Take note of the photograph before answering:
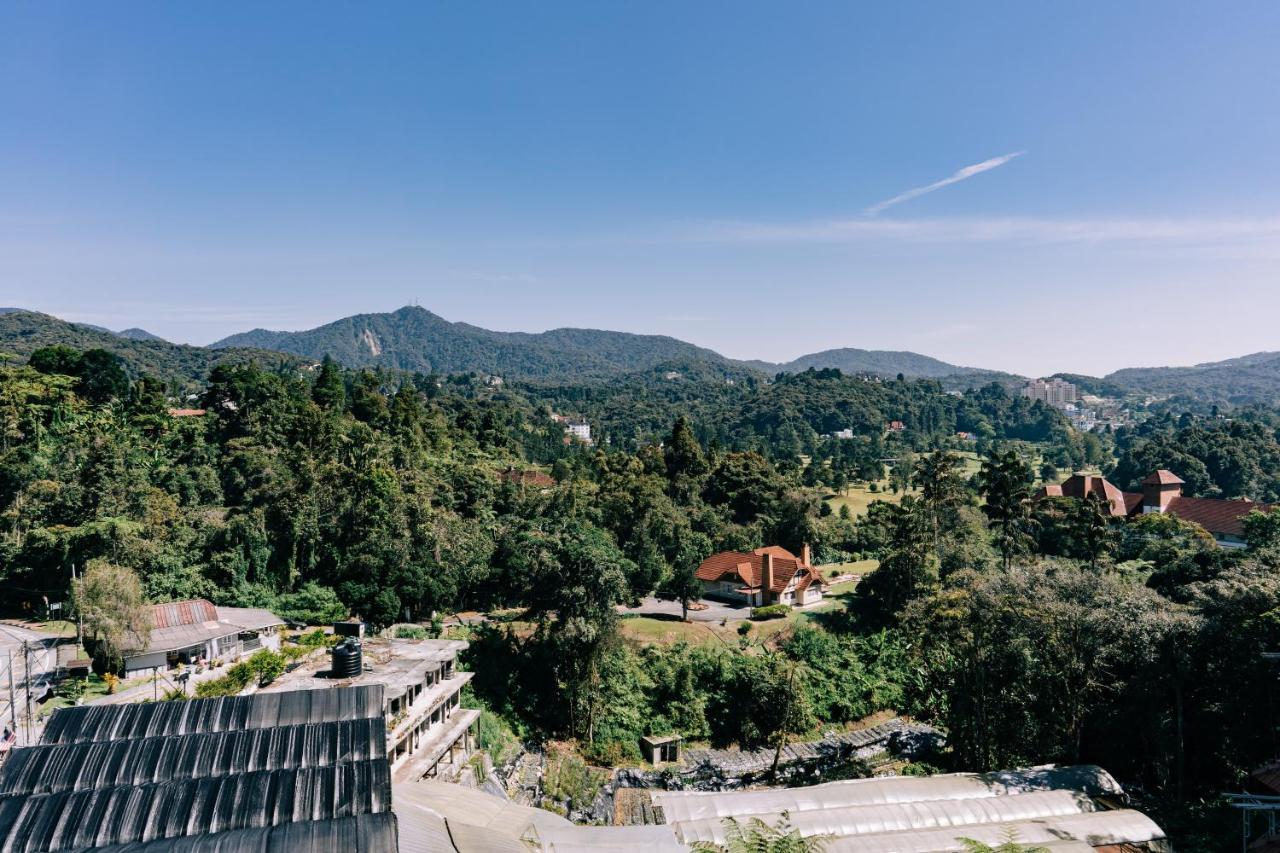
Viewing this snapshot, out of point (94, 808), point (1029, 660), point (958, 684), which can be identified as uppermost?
point (94, 808)

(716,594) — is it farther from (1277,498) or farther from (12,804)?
(1277,498)

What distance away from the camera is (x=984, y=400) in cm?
17225

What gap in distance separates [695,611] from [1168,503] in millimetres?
40274

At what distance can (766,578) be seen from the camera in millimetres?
38625

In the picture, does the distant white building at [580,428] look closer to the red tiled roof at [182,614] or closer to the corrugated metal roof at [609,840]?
the red tiled roof at [182,614]

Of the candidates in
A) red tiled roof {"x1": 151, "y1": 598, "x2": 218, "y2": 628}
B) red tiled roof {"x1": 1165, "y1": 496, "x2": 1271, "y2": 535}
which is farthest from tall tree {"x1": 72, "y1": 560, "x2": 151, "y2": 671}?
red tiled roof {"x1": 1165, "y1": 496, "x2": 1271, "y2": 535}

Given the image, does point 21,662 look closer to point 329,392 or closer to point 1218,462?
point 329,392

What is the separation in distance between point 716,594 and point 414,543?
17042 millimetres

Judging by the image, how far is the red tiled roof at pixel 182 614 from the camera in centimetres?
2353

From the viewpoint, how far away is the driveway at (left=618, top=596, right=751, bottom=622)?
35.9 m

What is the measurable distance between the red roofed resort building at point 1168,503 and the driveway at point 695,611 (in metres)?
27.7

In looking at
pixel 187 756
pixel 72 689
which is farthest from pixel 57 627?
pixel 187 756

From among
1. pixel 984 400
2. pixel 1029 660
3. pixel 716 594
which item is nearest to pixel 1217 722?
pixel 1029 660

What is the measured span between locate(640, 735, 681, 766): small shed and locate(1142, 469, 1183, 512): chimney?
47103 mm
